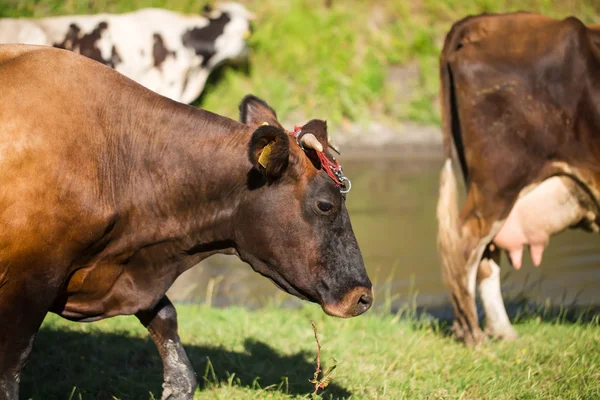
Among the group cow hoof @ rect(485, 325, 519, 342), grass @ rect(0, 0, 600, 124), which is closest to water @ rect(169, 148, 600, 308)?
cow hoof @ rect(485, 325, 519, 342)

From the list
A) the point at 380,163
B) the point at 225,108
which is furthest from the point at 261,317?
the point at 225,108

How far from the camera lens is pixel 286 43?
13953 mm

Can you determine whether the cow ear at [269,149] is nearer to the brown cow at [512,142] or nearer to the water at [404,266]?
the brown cow at [512,142]

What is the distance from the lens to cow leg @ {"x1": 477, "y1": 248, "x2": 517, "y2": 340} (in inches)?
250

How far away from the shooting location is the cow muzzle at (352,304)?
432 cm

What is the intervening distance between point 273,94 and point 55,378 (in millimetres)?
8581

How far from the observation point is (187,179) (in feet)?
14.4

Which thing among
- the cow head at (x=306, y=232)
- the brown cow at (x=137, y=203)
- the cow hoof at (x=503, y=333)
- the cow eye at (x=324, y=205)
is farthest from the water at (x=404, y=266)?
the cow eye at (x=324, y=205)

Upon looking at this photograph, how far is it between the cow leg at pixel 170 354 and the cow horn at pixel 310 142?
4.24 feet

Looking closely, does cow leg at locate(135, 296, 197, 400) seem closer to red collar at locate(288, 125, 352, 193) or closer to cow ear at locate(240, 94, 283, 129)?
cow ear at locate(240, 94, 283, 129)

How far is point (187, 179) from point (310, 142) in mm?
672

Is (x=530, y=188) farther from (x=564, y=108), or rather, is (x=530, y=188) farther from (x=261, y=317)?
(x=261, y=317)

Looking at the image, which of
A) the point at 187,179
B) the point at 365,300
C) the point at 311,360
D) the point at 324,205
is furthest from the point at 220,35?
the point at 365,300

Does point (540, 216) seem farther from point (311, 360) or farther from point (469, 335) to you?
point (311, 360)
